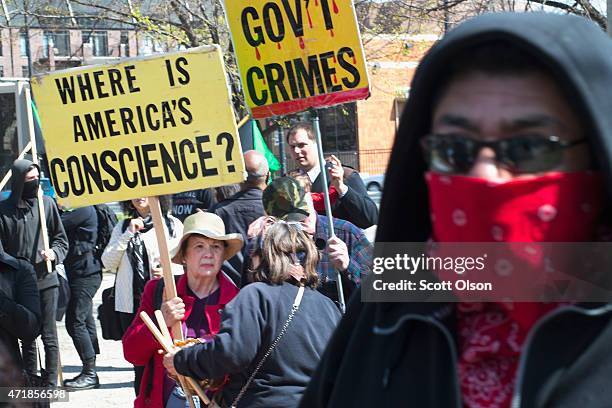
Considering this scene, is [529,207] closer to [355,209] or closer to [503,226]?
[503,226]

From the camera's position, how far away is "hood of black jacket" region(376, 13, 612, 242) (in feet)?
5.32

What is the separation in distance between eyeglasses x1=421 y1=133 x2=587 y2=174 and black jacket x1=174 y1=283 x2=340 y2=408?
266cm

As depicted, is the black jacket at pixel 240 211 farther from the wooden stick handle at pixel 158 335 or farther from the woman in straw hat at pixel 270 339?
the woman in straw hat at pixel 270 339

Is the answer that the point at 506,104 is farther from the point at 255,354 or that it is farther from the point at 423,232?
the point at 255,354

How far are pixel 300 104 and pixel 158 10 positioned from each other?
11.8 m

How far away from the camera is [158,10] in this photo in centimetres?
1688

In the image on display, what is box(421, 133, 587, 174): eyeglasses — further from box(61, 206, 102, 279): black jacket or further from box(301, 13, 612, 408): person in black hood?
box(61, 206, 102, 279): black jacket

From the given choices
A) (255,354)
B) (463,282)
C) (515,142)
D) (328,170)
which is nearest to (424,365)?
(463,282)

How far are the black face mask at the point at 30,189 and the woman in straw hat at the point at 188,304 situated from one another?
3.78m

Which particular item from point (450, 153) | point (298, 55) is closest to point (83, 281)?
point (298, 55)

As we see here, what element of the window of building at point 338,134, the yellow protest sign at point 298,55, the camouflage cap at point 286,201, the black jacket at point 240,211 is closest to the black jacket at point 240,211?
the black jacket at point 240,211

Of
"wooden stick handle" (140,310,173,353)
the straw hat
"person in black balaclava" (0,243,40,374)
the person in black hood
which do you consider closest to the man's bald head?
"person in black balaclava" (0,243,40,374)

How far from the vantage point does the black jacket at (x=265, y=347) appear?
4.27 meters

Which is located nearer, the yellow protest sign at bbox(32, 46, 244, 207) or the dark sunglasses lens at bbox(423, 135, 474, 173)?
the dark sunglasses lens at bbox(423, 135, 474, 173)
